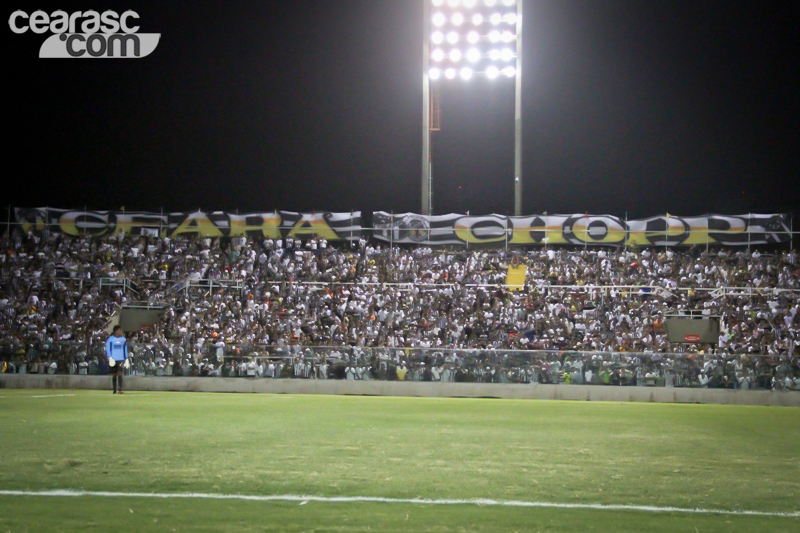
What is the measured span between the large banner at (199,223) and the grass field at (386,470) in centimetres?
2505

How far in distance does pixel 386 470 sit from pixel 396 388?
716 inches

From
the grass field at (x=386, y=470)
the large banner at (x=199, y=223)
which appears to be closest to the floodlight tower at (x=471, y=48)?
the large banner at (x=199, y=223)

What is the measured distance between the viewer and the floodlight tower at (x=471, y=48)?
36.6 metres

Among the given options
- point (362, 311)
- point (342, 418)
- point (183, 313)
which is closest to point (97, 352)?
point (183, 313)

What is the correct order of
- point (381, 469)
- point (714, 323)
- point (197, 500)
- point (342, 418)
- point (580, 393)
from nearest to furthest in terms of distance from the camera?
point (197, 500)
point (381, 469)
point (342, 418)
point (580, 393)
point (714, 323)

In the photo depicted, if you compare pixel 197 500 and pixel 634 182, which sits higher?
pixel 634 182

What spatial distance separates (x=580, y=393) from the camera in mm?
26594

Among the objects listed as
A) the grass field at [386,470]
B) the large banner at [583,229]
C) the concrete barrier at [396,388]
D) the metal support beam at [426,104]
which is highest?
the metal support beam at [426,104]

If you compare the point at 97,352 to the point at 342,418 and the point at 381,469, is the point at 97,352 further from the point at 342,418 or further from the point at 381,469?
the point at 381,469

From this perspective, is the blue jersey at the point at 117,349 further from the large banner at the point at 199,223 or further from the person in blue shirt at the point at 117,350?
the large banner at the point at 199,223

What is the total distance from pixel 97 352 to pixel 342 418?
14698 mm

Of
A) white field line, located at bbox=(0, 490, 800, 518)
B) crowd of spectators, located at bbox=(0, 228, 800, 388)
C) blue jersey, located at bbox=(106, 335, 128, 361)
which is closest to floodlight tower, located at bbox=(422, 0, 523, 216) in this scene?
crowd of spectators, located at bbox=(0, 228, 800, 388)

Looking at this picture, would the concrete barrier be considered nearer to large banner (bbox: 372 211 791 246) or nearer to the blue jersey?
the blue jersey

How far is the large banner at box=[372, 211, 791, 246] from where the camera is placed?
4009 centimetres
